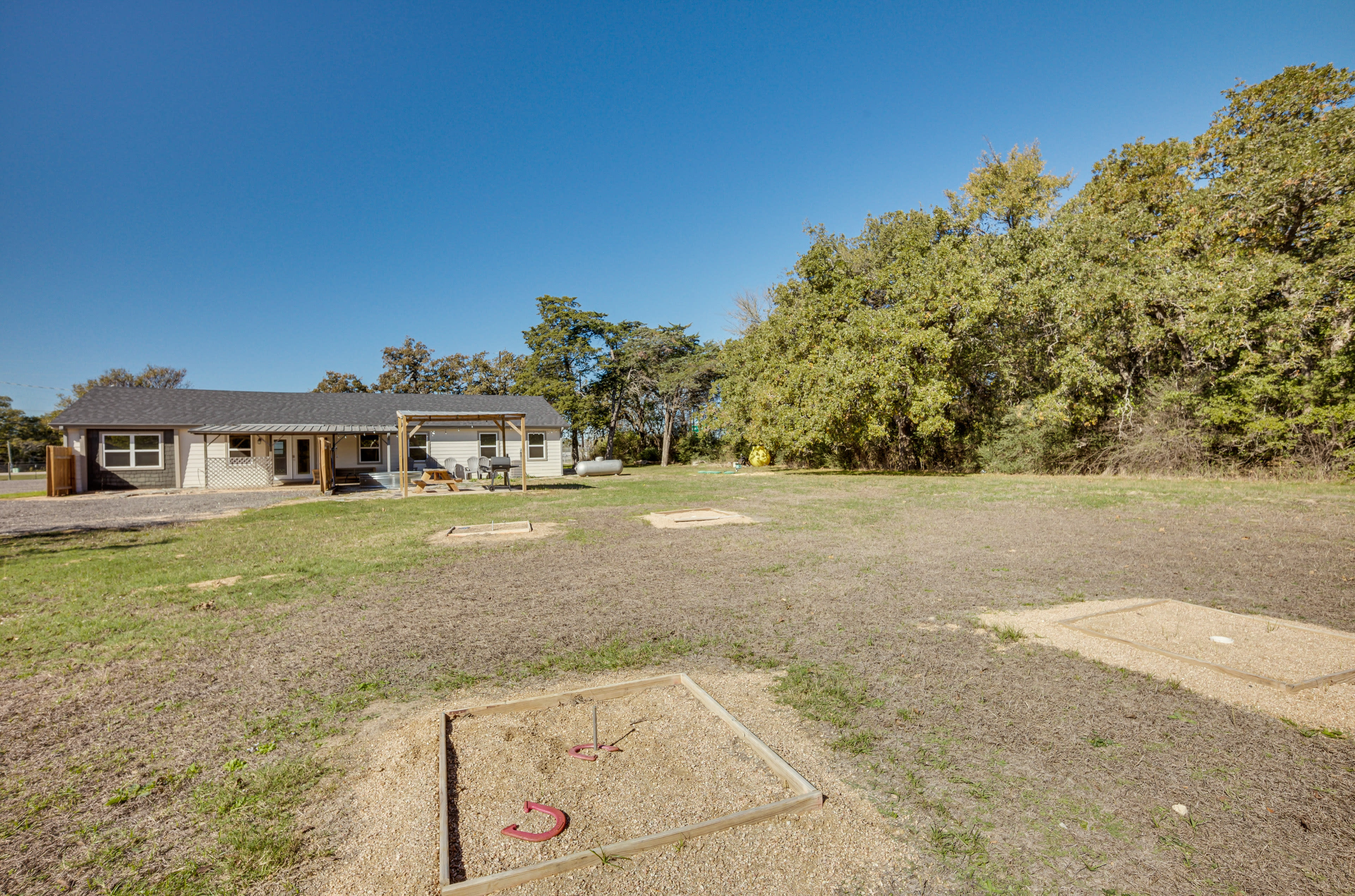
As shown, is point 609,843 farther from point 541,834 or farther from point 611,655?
point 611,655

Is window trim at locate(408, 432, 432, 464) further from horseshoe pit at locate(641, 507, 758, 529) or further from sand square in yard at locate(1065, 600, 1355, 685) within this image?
sand square in yard at locate(1065, 600, 1355, 685)

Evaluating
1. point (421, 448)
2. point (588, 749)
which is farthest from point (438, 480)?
point (588, 749)

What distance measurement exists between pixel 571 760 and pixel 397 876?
84 cm

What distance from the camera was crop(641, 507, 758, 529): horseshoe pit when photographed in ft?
32.7

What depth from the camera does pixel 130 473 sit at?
20.9m

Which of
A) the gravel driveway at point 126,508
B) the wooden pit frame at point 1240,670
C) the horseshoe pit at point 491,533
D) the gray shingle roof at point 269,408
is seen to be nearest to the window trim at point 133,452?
the gray shingle roof at point 269,408

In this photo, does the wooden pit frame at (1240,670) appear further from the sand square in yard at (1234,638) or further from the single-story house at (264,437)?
the single-story house at (264,437)

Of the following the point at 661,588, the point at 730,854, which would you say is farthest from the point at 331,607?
the point at 730,854

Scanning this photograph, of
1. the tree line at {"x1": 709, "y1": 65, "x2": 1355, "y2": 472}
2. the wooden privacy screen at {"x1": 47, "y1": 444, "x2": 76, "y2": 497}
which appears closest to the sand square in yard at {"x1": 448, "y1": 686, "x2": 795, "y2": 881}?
the tree line at {"x1": 709, "y1": 65, "x2": 1355, "y2": 472}

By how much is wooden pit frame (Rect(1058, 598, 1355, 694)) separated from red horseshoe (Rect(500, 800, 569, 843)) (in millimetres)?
3900

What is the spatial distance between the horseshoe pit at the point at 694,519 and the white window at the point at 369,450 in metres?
17.6

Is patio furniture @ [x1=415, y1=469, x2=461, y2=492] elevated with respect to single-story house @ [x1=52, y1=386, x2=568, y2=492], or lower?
lower

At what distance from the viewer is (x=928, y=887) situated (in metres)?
1.90

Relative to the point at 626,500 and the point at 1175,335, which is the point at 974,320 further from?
the point at 626,500
